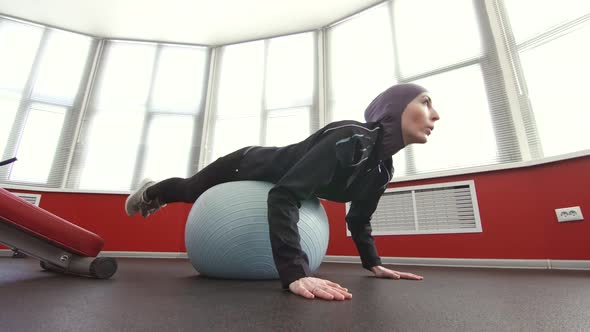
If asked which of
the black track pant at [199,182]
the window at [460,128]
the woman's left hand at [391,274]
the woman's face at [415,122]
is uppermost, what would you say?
the window at [460,128]

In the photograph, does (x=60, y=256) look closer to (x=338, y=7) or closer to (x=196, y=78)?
(x=196, y=78)

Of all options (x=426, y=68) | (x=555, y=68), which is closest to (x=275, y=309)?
(x=555, y=68)

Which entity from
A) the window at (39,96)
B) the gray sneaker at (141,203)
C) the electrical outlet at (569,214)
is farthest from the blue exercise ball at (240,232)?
the window at (39,96)

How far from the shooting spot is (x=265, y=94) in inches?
148

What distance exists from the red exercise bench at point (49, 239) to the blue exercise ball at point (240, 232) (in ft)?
1.32

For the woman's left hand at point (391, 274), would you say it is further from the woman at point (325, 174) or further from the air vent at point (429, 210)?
the air vent at point (429, 210)

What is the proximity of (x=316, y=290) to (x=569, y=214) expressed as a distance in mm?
2038

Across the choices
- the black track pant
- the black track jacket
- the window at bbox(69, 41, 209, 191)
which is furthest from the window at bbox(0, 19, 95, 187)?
the black track jacket

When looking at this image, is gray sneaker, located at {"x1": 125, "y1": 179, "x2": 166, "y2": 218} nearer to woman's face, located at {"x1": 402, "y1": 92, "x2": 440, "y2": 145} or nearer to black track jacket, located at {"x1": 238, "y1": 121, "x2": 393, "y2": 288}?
black track jacket, located at {"x1": 238, "y1": 121, "x2": 393, "y2": 288}

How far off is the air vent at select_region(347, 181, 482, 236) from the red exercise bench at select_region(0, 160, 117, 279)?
2.04 metres

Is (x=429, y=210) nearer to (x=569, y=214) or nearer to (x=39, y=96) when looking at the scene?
(x=569, y=214)

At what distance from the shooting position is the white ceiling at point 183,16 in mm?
3484

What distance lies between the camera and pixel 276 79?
3820mm

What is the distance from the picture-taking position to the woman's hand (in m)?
0.75
